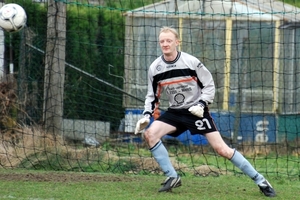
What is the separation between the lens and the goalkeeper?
8062 mm

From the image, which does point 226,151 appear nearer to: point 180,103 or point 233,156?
point 233,156

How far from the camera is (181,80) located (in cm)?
812

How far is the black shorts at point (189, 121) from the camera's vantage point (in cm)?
812

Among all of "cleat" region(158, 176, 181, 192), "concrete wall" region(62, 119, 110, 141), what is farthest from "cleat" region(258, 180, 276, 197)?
"concrete wall" region(62, 119, 110, 141)

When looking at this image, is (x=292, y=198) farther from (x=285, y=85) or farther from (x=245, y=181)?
(x=285, y=85)

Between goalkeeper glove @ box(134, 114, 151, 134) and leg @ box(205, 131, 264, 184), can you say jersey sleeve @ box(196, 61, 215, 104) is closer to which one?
leg @ box(205, 131, 264, 184)

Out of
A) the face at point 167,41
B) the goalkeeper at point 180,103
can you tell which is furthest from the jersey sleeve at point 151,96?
the face at point 167,41

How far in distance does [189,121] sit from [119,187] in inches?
43.4

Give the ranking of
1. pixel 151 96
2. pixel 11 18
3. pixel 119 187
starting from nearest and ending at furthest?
pixel 151 96 → pixel 119 187 → pixel 11 18

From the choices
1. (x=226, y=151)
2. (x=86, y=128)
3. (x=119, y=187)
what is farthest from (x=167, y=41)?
(x=86, y=128)

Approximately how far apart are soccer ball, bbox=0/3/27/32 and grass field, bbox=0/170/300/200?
1729mm

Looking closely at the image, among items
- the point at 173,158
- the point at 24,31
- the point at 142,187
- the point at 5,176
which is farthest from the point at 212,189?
the point at 24,31

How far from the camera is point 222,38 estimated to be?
14.4 meters

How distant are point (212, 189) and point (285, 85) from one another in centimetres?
634
